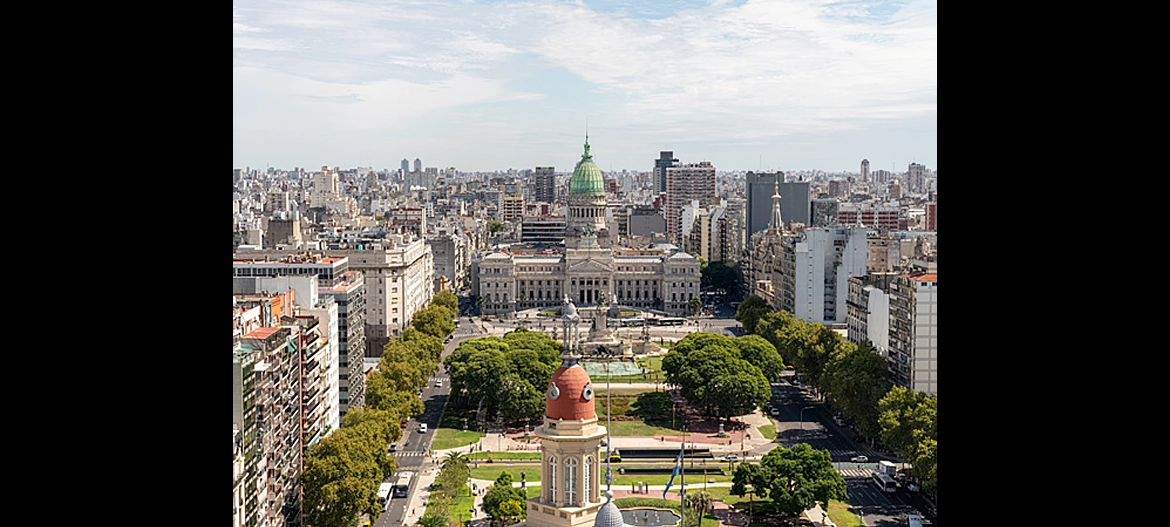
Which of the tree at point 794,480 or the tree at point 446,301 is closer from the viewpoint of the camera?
the tree at point 794,480

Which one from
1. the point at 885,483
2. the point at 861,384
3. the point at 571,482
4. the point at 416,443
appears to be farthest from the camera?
the point at 416,443

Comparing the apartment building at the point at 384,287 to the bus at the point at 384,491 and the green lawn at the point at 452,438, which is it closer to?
the green lawn at the point at 452,438

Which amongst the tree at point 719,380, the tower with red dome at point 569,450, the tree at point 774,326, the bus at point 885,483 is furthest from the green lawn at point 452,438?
the tree at point 774,326

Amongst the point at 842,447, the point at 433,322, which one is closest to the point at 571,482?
the point at 842,447

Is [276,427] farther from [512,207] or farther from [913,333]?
[512,207]

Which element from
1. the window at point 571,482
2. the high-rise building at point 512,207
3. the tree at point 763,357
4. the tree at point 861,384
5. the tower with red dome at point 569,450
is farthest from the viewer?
the high-rise building at point 512,207
